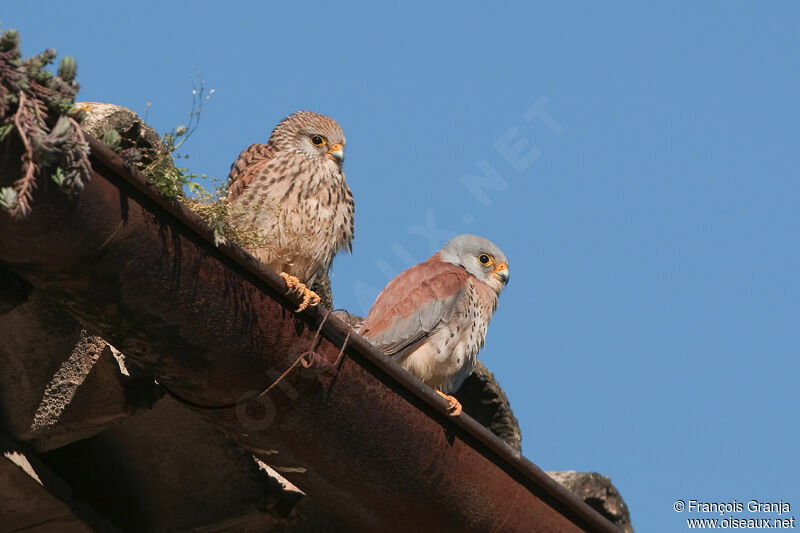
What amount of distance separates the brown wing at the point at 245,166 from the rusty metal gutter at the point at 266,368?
187cm

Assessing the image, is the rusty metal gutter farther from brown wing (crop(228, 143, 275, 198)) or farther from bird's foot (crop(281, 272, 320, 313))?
brown wing (crop(228, 143, 275, 198))

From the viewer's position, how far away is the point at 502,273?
704cm

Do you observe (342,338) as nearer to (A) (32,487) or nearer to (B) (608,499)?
(A) (32,487)

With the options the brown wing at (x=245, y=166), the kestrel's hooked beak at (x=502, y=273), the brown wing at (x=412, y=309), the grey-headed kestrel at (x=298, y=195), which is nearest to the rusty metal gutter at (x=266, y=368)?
the grey-headed kestrel at (x=298, y=195)

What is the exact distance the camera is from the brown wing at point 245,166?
5328 millimetres

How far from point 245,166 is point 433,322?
1.38 meters

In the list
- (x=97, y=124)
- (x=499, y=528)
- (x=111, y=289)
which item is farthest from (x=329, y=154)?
(x=111, y=289)

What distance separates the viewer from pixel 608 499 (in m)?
5.07

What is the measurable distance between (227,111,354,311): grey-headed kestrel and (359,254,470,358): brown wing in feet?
2.72

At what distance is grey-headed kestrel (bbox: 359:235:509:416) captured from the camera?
19.7 feet

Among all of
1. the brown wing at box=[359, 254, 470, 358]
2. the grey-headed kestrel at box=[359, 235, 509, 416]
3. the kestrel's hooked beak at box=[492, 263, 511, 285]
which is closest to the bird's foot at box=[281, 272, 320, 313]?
the grey-headed kestrel at box=[359, 235, 509, 416]

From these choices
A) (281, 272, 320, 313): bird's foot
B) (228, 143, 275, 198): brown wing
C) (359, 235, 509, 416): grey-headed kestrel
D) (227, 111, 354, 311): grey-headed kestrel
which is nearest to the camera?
(281, 272, 320, 313): bird's foot

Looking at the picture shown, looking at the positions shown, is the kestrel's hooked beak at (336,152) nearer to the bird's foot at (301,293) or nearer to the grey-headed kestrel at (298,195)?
the grey-headed kestrel at (298,195)

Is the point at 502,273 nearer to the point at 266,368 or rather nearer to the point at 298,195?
the point at 298,195
